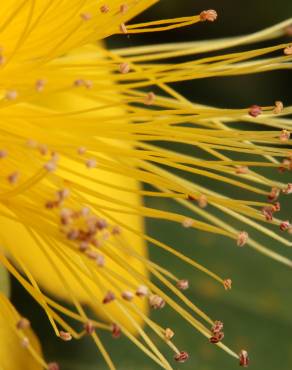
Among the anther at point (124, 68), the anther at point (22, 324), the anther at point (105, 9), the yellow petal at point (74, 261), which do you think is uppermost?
the anther at point (105, 9)

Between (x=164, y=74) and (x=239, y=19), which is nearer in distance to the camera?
(x=164, y=74)

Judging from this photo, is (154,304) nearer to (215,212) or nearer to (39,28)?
(39,28)

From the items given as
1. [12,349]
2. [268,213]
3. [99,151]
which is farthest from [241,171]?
[12,349]

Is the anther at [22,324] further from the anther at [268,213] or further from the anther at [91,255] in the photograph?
the anther at [268,213]

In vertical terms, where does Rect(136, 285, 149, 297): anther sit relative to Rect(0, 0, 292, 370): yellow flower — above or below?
below

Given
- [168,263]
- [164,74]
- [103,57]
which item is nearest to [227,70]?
[164,74]

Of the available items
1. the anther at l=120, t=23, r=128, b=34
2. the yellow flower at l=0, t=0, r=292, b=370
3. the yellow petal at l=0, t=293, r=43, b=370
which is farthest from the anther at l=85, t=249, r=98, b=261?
the anther at l=120, t=23, r=128, b=34

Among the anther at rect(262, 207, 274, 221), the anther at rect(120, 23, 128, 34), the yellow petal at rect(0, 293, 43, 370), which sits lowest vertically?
the yellow petal at rect(0, 293, 43, 370)

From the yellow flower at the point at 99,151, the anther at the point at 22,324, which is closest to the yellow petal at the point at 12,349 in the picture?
the yellow flower at the point at 99,151

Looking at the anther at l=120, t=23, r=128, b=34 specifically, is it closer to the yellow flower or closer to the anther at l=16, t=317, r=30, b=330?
the yellow flower

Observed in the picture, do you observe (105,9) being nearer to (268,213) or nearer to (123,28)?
(123,28)

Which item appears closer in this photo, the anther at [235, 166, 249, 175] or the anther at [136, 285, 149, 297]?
the anther at [136, 285, 149, 297]
